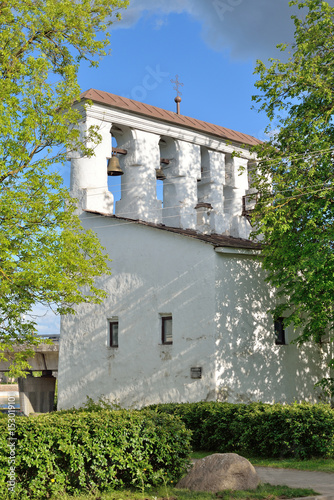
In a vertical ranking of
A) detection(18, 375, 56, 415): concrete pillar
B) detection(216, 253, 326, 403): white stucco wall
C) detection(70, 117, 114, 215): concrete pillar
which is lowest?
detection(18, 375, 56, 415): concrete pillar

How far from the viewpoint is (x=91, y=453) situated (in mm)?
9586

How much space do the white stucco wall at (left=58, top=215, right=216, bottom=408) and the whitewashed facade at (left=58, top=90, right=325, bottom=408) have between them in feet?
0.12

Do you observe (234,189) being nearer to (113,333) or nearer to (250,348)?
(113,333)

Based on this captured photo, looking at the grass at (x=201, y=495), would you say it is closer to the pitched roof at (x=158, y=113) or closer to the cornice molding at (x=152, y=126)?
the cornice molding at (x=152, y=126)

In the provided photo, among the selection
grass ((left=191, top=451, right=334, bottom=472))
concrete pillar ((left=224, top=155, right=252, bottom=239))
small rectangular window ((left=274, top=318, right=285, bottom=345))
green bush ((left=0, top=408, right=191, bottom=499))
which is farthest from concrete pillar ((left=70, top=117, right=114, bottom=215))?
green bush ((left=0, top=408, right=191, bottom=499))

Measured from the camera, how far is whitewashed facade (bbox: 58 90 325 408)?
762 inches

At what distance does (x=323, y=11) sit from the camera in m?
19.9

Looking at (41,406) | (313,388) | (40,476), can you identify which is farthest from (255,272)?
(41,406)

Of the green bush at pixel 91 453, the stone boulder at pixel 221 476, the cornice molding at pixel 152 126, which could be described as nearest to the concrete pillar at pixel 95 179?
the cornice molding at pixel 152 126

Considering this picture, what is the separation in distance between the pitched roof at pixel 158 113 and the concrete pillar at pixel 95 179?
2.92 ft

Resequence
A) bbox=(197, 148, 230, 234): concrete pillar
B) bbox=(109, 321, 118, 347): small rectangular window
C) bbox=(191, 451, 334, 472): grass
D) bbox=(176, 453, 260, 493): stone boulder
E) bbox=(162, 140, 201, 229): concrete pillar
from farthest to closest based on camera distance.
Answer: bbox=(197, 148, 230, 234): concrete pillar, bbox=(162, 140, 201, 229): concrete pillar, bbox=(109, 321, 118, 347): small rectangular window, bbox=(191, 451, 334, 472): grass, bbox=(176, 453, 260, 493): stone boulder

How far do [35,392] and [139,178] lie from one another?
16.1 metres

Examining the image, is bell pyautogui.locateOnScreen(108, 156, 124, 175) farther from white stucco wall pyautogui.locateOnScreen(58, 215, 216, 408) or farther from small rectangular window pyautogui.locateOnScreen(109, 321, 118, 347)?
small rectangular window pyautogui.locateOnScreen(109, 321, 118, 347)

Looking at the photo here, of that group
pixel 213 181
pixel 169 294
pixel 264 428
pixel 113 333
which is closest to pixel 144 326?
pixel 169 294
